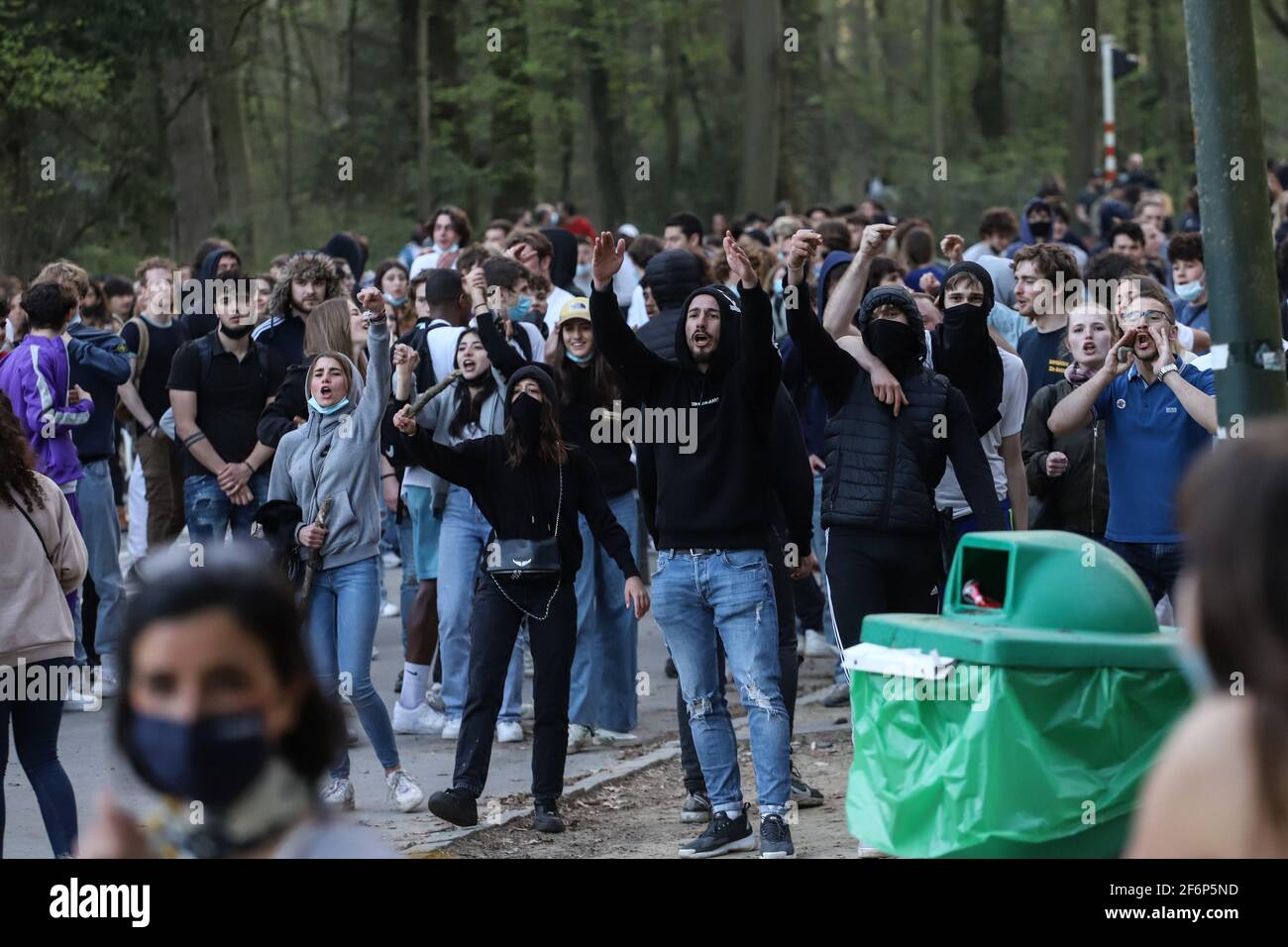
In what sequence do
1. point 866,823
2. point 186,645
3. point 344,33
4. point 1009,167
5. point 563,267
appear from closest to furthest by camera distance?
1. point 186,645
2. point 866,823
3. point 563,267
4. point 344,33
5. point 1009,167

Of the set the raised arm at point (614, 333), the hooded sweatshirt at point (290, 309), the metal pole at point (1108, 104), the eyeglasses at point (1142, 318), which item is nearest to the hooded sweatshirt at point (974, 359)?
the eyeglasses at point (1142, 318)

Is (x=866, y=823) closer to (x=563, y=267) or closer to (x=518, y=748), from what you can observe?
(x=518, y=748)

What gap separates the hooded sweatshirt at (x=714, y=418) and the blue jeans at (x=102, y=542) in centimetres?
393

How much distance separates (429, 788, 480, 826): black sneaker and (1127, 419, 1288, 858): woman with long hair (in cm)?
516

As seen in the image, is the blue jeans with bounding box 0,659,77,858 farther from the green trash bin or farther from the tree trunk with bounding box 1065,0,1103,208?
the tree trunk with bounding box 1065,0,1103,208

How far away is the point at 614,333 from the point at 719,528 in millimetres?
841

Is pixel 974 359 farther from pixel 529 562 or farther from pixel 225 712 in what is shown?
pixel 225 712

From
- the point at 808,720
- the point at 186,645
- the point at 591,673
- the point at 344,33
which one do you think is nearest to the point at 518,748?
the point at 591,673

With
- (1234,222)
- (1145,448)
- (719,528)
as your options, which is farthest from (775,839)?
(1234,222)

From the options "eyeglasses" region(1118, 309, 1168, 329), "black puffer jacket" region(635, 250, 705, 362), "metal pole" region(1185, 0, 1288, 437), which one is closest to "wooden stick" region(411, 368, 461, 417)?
"black puffer jacket" region(635, 250, 705, 362)

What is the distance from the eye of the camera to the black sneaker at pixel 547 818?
7.46m

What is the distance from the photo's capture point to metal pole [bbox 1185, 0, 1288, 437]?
5.93 meters

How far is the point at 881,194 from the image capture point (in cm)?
3014

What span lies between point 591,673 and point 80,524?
2.88 m
